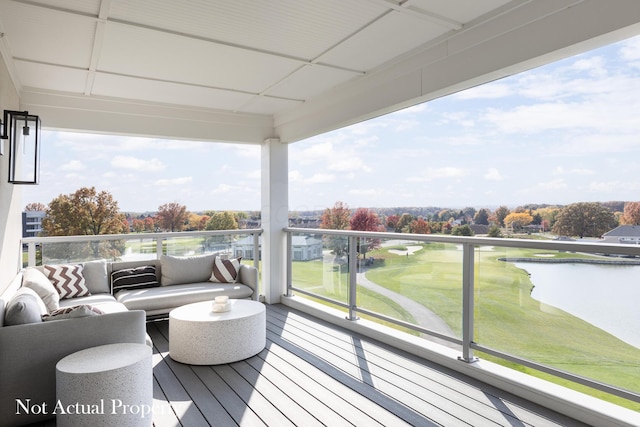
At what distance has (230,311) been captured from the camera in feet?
12.2

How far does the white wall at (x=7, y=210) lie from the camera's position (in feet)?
10.6

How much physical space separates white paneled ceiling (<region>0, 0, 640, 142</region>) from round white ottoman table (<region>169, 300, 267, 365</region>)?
2339mm

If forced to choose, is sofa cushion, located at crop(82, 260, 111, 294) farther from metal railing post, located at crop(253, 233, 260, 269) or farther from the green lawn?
the green lawn

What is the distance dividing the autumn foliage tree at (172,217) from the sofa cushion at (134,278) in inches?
175

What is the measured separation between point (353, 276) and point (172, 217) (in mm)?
6260

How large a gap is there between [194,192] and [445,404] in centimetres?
892

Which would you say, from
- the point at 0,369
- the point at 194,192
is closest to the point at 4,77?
the point at 0,369

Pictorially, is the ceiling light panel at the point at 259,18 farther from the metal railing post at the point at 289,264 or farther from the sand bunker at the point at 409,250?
the metal railing post at the point at 289,264

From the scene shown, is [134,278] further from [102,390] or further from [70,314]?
[102,390]

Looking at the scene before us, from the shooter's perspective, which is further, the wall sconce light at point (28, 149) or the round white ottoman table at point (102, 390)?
the wall sconce light at point (28, 149)

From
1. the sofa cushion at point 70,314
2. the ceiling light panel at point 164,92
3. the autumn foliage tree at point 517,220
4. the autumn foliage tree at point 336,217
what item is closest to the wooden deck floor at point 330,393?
the sofa cushion at point 70,314

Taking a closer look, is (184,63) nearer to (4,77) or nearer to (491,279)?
(4,77)

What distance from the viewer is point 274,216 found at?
19.0 ft

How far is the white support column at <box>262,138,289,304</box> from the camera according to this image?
5.77 metres
